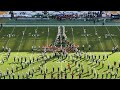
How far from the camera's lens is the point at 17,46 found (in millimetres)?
21906

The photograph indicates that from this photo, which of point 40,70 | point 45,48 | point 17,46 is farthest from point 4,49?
point 40,70

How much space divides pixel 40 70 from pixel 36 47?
530 centimetres

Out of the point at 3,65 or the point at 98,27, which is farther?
the point at 98,27

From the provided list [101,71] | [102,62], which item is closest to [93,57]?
[102,62]
